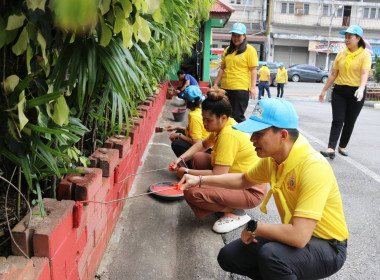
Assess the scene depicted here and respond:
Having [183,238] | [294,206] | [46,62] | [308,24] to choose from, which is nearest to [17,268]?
[46,62]

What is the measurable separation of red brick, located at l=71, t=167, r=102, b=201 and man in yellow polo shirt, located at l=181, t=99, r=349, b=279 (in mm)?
815

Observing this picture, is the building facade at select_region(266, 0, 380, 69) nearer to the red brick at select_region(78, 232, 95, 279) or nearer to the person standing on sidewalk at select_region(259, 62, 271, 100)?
the person standing on sidewalk at select_region(259, 62, 271, 100)

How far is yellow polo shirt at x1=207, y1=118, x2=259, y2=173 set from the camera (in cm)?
300

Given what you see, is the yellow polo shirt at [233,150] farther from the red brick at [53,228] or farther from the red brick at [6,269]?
the red brick at [6,269]

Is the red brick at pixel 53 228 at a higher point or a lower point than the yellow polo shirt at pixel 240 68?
lower

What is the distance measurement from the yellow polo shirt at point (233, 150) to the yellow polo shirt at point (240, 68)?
86.8 inches

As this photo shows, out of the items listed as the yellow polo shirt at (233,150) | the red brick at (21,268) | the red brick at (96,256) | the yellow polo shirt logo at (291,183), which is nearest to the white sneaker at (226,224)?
the yellow polo shirt at (233,150)

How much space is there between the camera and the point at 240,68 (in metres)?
5.24

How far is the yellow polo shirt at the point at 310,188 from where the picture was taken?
1797mm

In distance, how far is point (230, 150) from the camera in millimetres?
3000

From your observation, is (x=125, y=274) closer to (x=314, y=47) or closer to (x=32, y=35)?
(x=32, y=35)

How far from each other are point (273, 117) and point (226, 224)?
136 centimetres

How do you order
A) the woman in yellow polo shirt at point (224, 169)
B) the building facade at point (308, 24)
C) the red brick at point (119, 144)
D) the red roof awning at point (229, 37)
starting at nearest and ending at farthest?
1. the red brick at point (119, 144)
2. the woman in yellow polo shirt at point (224, 169)
3. the red roof awning at point (229, 37)
4. the building facade at point (308, 24)

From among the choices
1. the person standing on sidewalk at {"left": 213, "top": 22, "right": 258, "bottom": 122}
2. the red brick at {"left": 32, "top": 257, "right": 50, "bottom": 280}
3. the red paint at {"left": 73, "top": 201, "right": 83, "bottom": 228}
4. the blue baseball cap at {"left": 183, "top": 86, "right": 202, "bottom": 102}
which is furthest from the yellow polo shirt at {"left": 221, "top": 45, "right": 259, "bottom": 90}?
the red brick at {"left": 32, "top": 257, "right": 50, "bottom": 280}
